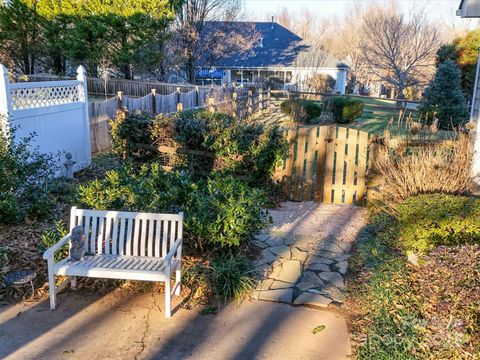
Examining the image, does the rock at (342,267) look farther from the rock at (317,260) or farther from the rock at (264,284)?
the rock at (264,284)

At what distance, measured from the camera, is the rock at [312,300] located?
398 centimetres

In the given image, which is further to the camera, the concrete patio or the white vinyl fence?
the white vinyl fence

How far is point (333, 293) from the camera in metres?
4.15

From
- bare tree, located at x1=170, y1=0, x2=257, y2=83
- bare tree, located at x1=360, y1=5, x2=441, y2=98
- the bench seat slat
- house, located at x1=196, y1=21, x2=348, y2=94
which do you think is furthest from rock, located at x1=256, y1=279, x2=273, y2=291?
house, located at x1=196, y1=21, x2=348, y2=94

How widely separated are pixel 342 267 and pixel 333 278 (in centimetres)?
30

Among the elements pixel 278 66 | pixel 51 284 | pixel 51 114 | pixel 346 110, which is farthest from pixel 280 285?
pixel 278 66

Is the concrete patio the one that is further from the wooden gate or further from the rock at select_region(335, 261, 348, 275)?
the wooden gate

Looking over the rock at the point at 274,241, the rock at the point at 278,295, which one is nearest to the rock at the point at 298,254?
the rock at the point at 274,241

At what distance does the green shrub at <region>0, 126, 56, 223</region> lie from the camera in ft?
17.2

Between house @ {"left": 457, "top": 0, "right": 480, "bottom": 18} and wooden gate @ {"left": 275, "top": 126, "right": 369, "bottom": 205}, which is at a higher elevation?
house @ {"left": 457, "top": 0, "right": 480, "bottom": 18}

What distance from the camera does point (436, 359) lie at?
3.00 meters

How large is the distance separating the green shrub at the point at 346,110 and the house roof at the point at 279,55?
47.5 feet

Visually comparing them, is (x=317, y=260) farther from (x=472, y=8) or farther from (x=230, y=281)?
(x=472, y=8)

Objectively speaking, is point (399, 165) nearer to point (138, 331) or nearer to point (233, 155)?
point (233, 155)
